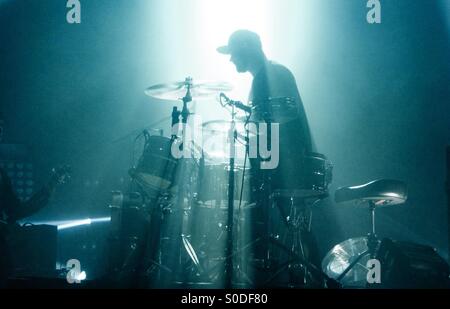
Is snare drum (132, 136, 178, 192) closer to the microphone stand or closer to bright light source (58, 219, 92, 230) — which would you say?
the microphone stand

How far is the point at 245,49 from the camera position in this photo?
380cm

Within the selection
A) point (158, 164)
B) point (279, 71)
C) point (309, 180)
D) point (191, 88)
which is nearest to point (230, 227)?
point (309, 180)

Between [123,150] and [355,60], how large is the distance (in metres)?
3.04

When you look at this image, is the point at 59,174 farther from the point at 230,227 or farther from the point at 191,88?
the point at 230,227

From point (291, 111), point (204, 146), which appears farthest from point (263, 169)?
point (204, 146)

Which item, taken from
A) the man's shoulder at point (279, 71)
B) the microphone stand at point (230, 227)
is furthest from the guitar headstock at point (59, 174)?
the man's shoulder at point (279, 71)

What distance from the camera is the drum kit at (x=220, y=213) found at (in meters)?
2.96

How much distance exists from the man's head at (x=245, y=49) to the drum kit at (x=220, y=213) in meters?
0.26

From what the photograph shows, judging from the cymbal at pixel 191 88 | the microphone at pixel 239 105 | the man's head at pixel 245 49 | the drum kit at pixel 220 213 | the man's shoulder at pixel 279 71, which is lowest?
the drum kit at pixel 220 213

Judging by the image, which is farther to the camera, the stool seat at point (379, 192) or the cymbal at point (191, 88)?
the cymbal at point (191, 88)

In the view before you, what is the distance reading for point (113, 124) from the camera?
566 centimetres

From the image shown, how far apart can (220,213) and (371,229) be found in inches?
53.6

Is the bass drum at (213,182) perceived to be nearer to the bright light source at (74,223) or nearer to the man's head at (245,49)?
the man's head at (245,49)

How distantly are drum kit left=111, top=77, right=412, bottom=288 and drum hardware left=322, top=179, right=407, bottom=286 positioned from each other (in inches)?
0.5
